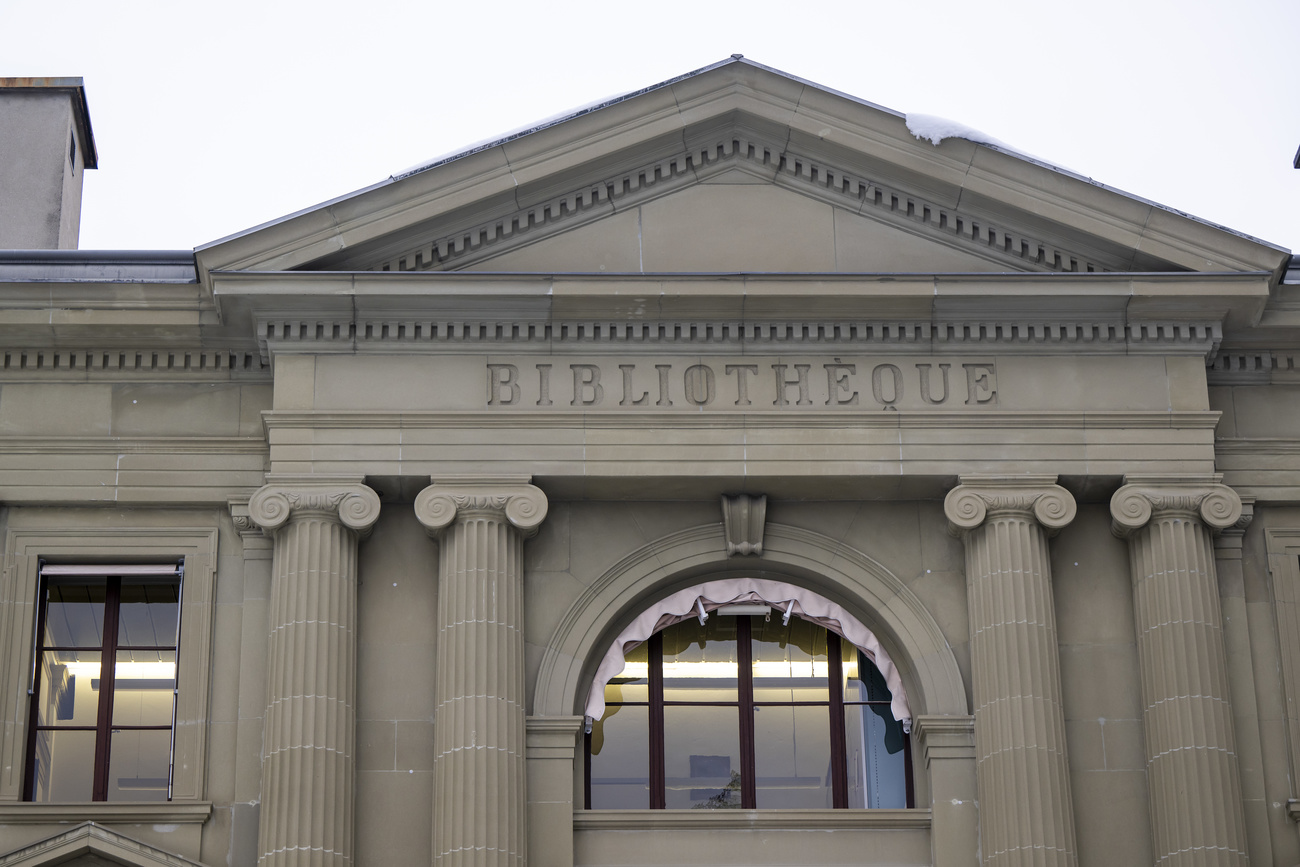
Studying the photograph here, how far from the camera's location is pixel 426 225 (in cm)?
→ 2125

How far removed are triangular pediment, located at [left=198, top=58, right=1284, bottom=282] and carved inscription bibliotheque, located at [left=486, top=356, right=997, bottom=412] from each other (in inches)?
43.7

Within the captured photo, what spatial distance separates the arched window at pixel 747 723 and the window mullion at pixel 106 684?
5060 millimetres

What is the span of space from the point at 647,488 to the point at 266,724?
185 inches

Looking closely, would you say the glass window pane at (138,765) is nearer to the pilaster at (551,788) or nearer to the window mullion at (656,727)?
the pilaster at (551,788)

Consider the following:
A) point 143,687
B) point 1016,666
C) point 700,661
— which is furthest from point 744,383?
point 143,687

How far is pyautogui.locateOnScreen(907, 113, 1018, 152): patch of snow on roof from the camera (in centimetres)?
2122

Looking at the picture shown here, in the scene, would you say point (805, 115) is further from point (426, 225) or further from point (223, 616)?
point (223, 616)

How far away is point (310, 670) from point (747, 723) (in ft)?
15.5

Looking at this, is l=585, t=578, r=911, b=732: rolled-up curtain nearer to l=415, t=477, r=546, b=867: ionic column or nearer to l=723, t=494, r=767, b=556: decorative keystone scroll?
l=723, t=494, r=767, b=556: decorative keystone scroll

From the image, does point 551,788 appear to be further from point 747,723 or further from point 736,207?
point 736,207

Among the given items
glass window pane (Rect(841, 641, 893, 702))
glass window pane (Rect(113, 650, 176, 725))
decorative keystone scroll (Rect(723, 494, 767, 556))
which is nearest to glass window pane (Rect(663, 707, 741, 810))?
glass window pane (Rect(841, 641, 893, 702))

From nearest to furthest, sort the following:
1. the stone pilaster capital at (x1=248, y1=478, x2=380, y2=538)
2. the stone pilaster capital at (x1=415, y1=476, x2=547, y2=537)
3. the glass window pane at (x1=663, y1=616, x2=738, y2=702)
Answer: the stone pilaster capital at (x1=248, y1=478, x2=380, y2=538)
the stone pilaster capital at (x1=415, y1=476, x2=547, y2=537)
the glass window pane at (x1=663, y1=616, x2=738, y2=702)

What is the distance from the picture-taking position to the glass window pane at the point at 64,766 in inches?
801

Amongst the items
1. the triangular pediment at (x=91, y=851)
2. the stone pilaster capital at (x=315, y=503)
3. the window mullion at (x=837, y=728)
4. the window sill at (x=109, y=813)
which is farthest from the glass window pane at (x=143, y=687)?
the window mullion at (x=837, y=728)
